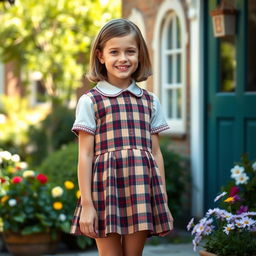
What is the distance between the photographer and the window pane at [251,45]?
6117 mm

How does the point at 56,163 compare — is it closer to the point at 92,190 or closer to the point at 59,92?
the point at 92,190

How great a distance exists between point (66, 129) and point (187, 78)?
5.23 meters

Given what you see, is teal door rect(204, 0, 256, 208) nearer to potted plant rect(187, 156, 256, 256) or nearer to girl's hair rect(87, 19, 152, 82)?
potted plant rect(187, 156, 256, 256)

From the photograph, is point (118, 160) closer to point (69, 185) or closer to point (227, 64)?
point (69, 185)

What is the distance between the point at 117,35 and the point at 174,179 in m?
3.71

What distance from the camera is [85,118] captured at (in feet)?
11.1

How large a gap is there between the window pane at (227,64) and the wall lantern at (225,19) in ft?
0.46

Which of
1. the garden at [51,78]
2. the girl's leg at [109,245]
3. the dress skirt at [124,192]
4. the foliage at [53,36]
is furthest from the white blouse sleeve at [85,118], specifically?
the foliage at [53,36]

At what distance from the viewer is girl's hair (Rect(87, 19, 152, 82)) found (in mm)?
3412

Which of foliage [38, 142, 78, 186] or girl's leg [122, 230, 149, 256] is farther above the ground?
girl's leg [122, 230, 149, 256]

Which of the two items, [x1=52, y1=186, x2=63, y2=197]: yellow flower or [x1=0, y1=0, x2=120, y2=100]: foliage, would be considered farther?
[x1=0, y1=0, x2=120, y2=100]: foliage

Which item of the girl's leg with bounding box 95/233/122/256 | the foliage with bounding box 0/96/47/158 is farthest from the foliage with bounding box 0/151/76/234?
the foliage with bounding box 0/96/47/158

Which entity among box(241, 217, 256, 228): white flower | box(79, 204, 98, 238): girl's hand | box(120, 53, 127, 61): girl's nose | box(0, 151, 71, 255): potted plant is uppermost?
box(120, 53, 127, 61): girl's nose

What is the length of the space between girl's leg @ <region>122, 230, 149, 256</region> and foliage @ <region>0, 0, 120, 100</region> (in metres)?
8.70
